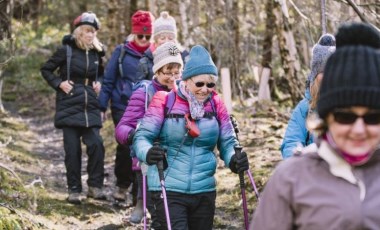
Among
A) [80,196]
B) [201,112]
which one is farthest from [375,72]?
[80,196]

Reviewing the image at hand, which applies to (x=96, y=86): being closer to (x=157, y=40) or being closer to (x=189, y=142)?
(x=157, y=40)

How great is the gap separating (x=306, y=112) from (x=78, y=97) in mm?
4852

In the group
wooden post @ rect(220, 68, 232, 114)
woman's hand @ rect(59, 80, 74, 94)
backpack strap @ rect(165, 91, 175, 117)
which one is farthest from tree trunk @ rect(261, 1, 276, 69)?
backpack strap @ rect(165, 91, 175, 117)

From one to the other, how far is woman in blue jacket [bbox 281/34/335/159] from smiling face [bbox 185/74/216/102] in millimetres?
746

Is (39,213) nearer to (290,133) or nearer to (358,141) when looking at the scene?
(290,133)

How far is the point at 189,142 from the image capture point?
5738 mm

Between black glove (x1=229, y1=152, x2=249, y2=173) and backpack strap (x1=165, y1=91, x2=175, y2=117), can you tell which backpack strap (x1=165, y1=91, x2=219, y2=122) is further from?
black glove (x1=229, y1=152, x2=249, y2=173)

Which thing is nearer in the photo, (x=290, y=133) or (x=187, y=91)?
(x=290, y=133)

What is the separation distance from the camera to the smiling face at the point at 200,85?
5770 millimetres

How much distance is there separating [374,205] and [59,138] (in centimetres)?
1584

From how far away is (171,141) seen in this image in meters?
5.75

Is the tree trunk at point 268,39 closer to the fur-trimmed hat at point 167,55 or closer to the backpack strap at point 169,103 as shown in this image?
the fur-trimmed hat at point 167,55

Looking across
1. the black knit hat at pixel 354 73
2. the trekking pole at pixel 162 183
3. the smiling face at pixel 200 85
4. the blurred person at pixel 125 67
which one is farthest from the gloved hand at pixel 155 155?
the blurred person at pixel 125 67

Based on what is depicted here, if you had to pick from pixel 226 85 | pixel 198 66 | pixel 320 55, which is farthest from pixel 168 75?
pixel 226 85
